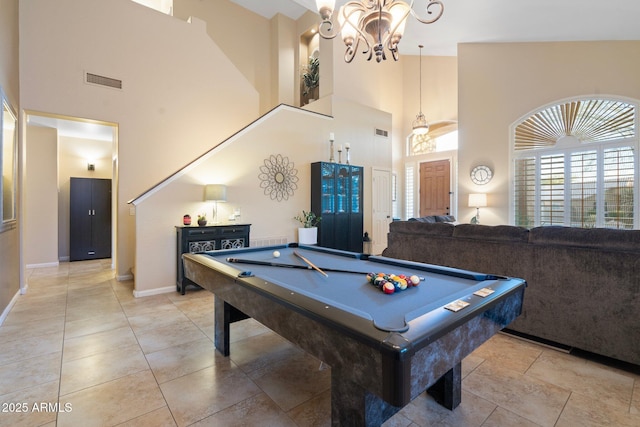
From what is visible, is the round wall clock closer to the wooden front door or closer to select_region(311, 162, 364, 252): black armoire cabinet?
the wooden front door

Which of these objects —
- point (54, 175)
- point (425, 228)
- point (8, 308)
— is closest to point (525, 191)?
point (425, 228)

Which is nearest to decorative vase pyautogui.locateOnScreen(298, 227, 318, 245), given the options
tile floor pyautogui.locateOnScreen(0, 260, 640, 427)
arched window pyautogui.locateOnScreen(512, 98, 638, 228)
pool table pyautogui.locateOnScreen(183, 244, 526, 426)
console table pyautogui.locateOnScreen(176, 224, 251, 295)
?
console table pyautogui.locateOnScreen(176, 224, 251, 295)

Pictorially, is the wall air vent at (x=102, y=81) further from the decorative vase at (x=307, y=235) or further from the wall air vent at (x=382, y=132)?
the wall air vent at (x=382, y=132)

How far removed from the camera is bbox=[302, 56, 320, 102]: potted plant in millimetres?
7668

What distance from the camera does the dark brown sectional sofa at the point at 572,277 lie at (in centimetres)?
210

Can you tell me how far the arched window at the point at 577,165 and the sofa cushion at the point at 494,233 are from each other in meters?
3.74

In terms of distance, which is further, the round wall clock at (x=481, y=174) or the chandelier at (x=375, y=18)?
the round wall clock at (x=481, y=174)

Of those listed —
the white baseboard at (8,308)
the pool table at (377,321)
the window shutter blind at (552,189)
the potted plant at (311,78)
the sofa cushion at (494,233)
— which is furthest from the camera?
the potted plant at (311,78)

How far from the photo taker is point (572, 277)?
90.7 inches

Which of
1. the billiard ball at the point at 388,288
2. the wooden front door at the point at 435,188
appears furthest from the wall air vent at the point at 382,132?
the billiard ball at the point at 388,288

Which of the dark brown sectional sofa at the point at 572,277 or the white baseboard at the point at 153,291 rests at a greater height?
the dark brown sectional sofa at the point at 572,277

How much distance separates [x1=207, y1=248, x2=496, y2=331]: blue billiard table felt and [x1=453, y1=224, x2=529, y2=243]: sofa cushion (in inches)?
45.4

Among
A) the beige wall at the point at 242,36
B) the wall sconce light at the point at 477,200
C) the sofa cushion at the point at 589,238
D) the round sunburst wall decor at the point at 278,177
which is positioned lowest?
the sofa cushion at the point at 589,238

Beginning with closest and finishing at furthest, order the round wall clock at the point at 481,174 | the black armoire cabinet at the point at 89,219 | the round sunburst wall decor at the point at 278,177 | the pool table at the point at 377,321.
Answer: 1. the pool table at the point at 377,321
2. the round sunburst wall decor at the point at 278,177
3. the round wall clock at the point at 481,174
4. the black armoire cabinet at the point at 89,219
